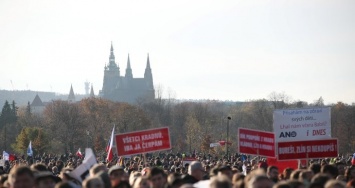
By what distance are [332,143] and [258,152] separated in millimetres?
2136

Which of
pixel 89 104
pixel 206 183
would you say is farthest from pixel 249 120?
pixel 206 183

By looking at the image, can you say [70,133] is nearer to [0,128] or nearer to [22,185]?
[0,128]

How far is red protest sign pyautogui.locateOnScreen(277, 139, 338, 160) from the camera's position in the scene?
904 inches

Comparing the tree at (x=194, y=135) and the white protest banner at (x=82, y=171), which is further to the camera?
the tree at (x=194, y=135)

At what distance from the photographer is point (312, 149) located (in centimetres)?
2302

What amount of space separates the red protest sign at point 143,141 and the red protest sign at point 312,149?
2873mm

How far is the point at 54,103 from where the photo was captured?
117m

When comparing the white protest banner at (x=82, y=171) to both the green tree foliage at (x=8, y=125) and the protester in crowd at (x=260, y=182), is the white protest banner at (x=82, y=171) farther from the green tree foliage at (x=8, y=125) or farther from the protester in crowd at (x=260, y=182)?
the green tree foliage at (x=8, y=125)

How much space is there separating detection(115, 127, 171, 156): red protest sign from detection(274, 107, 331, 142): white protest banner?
3548 millimetres

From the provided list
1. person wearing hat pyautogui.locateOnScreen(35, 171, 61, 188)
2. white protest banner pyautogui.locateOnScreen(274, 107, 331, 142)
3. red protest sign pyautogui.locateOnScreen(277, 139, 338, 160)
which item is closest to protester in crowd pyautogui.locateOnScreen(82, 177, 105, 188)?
person wearing hat pyautogui.locateOnScreen(35, 171, 61, 188)

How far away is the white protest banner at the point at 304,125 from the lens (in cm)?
2512

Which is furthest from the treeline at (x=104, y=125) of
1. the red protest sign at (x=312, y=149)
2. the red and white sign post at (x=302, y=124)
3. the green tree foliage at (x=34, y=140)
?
the red protest sign at (x=312, y=149)

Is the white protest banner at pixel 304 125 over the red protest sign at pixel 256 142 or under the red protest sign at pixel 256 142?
over

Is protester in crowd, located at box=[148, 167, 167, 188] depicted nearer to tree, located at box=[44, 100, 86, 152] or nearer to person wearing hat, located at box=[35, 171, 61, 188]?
person wearing hat, located at box=[35, 171, 61, 188]
